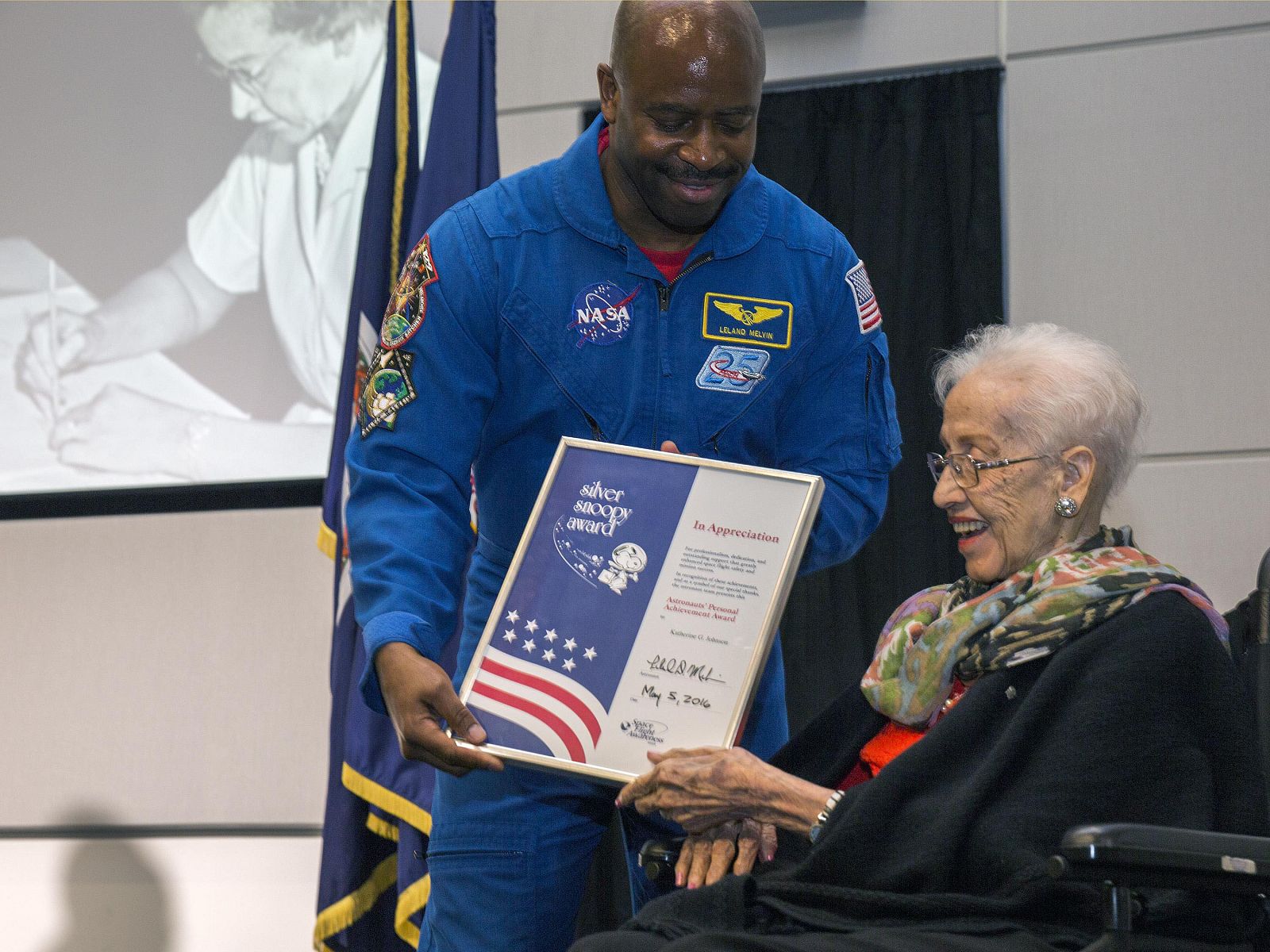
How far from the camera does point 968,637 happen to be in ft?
5.31

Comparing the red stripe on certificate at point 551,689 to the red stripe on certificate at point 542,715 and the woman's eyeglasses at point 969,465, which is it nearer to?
the red stripe on certificate at point 542,715

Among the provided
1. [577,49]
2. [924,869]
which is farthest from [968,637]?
[577,49]

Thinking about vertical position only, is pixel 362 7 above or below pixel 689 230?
above

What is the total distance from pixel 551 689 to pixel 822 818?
330mm

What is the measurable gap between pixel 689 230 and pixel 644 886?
82 centimetres

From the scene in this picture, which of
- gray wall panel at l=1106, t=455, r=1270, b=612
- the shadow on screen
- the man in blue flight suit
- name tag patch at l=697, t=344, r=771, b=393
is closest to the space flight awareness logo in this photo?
the man in blue flight suit

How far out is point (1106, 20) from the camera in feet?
10.0

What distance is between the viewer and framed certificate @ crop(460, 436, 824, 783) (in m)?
1.42

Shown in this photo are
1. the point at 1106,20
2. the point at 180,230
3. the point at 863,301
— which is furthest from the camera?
the point at 180,230

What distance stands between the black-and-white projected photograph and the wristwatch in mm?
2285

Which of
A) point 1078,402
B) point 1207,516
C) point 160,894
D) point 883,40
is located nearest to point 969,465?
point 1078,402

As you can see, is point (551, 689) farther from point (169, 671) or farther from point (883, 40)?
point (169, 671)

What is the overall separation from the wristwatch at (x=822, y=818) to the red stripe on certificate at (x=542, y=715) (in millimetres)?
270

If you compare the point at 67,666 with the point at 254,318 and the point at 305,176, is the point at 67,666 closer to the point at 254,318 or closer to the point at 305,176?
the point at 254,318
